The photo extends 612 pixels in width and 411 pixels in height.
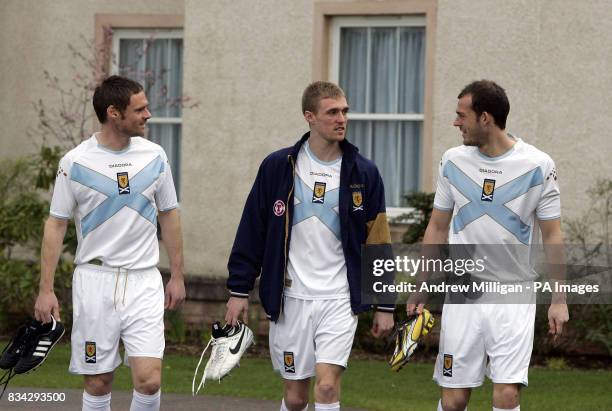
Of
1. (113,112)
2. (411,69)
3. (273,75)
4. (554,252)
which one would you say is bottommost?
(554,252)

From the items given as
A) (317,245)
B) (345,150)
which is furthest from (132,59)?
(317,245)

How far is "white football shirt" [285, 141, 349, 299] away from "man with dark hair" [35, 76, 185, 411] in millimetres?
847

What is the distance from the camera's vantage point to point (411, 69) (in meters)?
15.0

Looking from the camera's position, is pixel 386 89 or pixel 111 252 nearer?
pixel 111 252

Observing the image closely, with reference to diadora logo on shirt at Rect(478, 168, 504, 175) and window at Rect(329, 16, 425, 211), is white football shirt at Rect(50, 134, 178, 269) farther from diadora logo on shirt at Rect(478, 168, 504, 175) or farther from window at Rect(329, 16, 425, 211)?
window at Rect(329, 16, 425, 211)

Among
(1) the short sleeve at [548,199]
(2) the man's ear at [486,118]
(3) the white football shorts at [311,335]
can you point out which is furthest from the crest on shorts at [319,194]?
(1) the short sleeve at [548,199]

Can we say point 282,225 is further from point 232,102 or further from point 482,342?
point 232,102

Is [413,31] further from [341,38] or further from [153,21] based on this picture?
[153,21]

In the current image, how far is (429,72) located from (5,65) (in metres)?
5.35

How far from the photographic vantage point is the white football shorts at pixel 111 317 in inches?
318

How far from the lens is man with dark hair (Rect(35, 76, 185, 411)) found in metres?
8.09

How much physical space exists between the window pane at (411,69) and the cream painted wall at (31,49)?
137 inches

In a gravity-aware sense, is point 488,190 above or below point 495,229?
above

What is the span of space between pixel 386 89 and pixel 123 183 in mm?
7298
